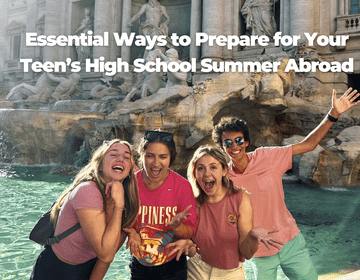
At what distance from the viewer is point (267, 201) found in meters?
1.85

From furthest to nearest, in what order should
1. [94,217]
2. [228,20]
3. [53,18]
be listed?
1. [53,18]
2. [228,20]
3. [94,217]

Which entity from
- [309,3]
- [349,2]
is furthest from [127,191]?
[349,2]

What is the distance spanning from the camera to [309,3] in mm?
12094

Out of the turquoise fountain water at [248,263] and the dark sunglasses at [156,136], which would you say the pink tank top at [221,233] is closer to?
the dark sunglasses at [156,136]

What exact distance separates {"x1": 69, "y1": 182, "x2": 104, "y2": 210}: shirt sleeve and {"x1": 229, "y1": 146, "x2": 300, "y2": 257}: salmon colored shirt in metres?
0.80

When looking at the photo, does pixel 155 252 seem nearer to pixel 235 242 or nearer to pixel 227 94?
pixel 235 242

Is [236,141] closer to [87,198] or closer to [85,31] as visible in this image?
[87,198]

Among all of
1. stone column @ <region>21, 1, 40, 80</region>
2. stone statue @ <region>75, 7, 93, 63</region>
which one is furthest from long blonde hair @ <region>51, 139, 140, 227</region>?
stone column @ <region>21, 1, 40, 80</region>

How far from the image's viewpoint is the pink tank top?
1.62 metres

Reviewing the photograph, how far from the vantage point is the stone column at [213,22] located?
13594 millimetres

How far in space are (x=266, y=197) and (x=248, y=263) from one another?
72.4 inches

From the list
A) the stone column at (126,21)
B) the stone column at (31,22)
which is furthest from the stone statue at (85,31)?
the stone column at (31,22)

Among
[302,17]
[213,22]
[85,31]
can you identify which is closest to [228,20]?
[213,22]

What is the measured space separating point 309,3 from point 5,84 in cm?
1910
